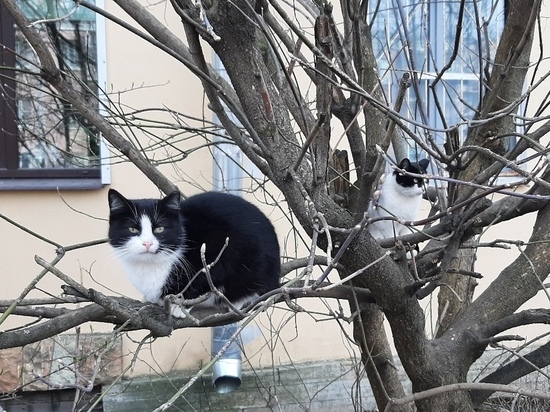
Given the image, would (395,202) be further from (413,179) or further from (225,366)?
(225,366)

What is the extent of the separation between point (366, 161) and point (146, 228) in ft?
3.06

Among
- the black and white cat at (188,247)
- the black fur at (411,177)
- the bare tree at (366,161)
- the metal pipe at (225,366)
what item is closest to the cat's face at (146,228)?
the black and white cat at (188,247)

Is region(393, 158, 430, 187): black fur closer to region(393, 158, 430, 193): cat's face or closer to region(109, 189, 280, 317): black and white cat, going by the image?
region(393, 158, 430, 193): cat's face

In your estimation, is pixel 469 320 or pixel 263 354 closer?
pixel 469 320

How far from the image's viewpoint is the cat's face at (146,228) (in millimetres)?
2268

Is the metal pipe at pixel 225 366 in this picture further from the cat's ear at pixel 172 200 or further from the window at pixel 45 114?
the cat's ear at pixel 172 200

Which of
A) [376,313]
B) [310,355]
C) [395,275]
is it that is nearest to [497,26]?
[310,355]

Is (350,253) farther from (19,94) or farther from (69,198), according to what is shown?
(19,94)

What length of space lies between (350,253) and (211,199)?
87cm

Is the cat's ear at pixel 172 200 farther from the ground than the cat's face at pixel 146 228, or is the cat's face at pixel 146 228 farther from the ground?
the cat's ear at pixel 172 200

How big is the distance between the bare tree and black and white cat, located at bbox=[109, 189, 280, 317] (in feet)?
0.44

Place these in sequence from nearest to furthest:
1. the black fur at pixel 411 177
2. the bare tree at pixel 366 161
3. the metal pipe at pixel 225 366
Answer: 1. the bare tree at pixel 366 161
2. the black fur at pixel 411 177
3. the metal pipe at pixel 225 366

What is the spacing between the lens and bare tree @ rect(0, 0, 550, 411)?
153cm

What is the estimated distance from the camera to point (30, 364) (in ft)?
13.1
